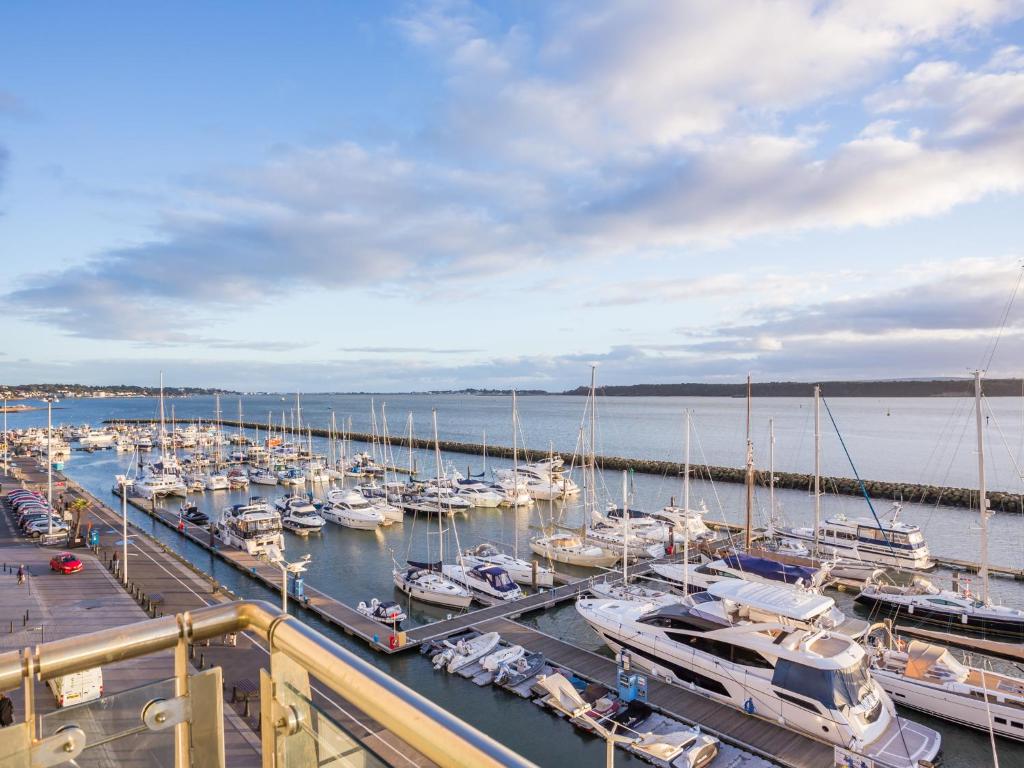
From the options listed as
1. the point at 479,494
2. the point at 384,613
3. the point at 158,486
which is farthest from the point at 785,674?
the point at 158,486

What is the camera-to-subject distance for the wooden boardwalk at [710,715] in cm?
1245

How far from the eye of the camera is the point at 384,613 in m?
19.6

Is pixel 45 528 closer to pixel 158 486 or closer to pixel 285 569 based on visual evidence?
pixel 158 486

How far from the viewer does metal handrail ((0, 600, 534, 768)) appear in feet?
3.97

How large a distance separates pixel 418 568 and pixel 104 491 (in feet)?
117

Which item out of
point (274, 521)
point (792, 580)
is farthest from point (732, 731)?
point (274, 521)

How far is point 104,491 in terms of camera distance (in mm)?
47375

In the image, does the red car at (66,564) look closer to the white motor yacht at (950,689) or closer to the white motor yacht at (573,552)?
the white motor yacht at (573,552)

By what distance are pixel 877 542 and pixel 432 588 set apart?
19.0m

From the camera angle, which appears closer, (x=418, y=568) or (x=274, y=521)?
(x=418, y=568)

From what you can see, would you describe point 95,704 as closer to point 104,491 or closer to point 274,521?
point 274,521

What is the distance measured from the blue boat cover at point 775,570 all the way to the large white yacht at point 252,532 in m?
18.8

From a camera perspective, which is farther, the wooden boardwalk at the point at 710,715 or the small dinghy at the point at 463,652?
the small dinghy at the point at 463,652

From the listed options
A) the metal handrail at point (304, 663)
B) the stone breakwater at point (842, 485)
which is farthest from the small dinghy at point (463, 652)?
the stone breakwater at point (842, 485)
